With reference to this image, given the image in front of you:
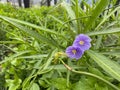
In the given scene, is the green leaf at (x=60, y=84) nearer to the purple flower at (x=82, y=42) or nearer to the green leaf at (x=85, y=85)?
the green leaf at (x=85, y=85)

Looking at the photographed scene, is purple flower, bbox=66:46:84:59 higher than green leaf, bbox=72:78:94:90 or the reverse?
higher

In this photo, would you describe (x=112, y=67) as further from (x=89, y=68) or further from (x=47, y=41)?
(x=47, y=41)

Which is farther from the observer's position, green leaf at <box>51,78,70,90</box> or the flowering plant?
green leaf at <box>51,78,70,90</box>

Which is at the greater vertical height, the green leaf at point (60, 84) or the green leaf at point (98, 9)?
the green leaf at point (98, 9)

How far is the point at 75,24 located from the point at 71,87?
11.2 inches

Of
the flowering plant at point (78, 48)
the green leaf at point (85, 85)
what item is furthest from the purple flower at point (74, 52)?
the green leaf at point (85, 85)

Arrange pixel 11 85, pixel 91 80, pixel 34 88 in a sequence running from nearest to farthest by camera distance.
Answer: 1. pixel 91 80
2. pixel 34 88
3. pixel 11 85

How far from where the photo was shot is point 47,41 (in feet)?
3.86

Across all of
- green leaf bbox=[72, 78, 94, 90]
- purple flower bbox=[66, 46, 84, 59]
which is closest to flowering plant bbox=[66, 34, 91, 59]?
purple flower bbox=[66, 46, 84, 59]

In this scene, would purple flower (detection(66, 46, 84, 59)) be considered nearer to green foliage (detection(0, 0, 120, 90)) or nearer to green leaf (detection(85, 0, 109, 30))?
green foliage (detection(0, 0, 120, 90))

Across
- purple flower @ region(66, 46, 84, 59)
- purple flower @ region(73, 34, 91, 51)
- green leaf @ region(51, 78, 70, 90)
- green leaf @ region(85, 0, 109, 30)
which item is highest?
green leaf @ region(85, 0, 109, 30)

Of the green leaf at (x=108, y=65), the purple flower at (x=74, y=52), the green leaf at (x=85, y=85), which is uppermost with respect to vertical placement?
the purple flower at (x=74, y=52)

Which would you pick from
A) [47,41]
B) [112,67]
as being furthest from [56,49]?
[112,67]

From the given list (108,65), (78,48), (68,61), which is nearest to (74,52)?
(78,48)
